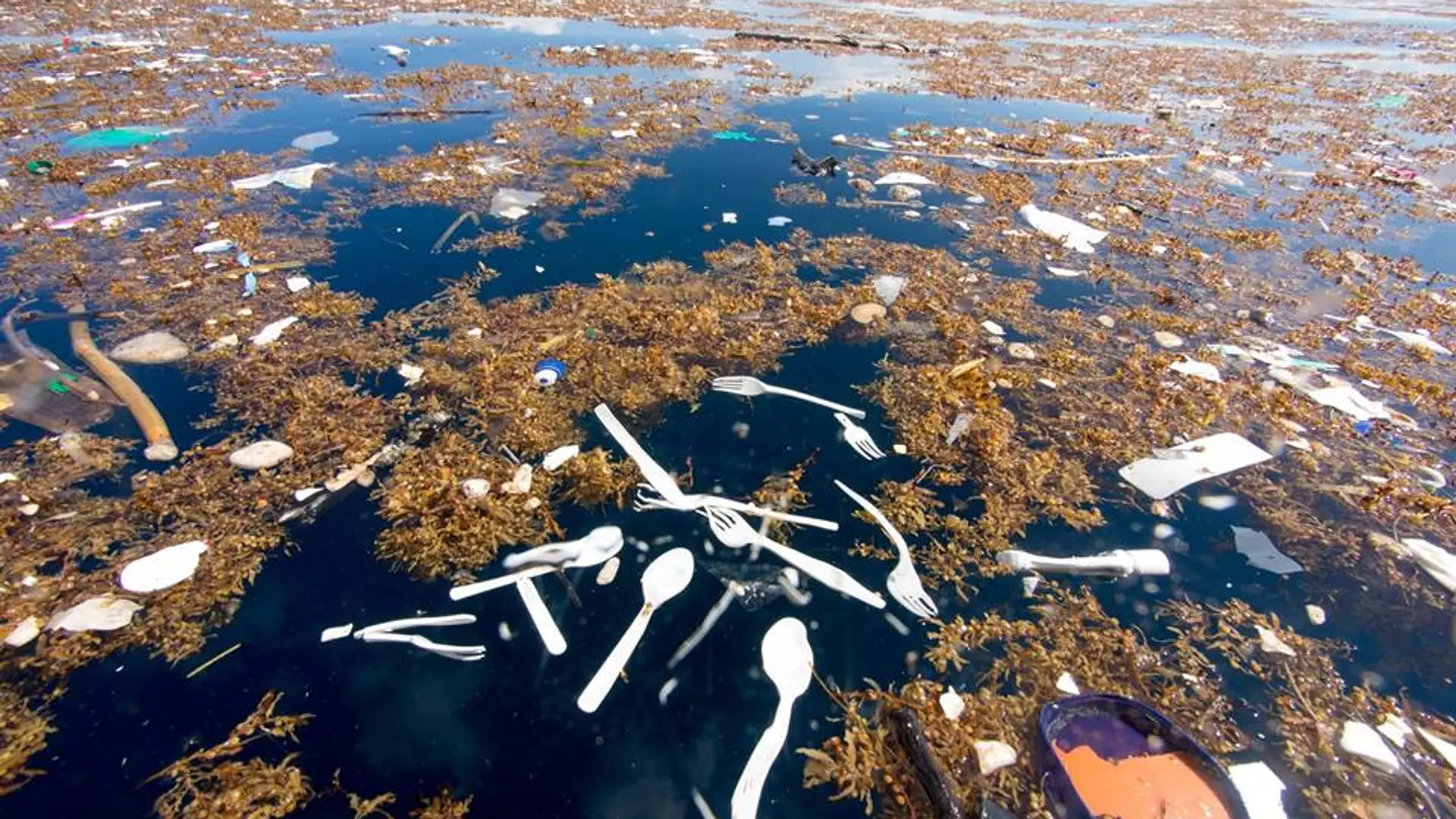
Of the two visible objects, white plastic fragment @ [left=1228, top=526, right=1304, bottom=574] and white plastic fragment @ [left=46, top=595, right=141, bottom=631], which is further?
white plastic fragment @ [left=1228, top=526, right=1304, bottom=574]

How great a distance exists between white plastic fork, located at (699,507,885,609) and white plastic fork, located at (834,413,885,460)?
1.00m

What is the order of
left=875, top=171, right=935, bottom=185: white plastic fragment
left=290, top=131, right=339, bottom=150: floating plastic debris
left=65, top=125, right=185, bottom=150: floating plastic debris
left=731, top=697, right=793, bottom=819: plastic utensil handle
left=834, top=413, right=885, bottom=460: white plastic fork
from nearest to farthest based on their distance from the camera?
left=731, top=697, right=793, bottom=819: plastic utensil handle
left=834, top=413, right=885, bottom=460: white plastic fork
left=65, top=125, right=185, bottom=150: floating plastic debris
left=875, top=171, right=935, bottom=185: white plastic fragment
left=290, top=131, right=339, bottom=150: floating plastic debris

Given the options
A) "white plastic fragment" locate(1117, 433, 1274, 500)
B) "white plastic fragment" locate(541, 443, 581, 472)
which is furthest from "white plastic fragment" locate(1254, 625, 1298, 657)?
"white plastic fragment" locate(541, 443, 581, 472)

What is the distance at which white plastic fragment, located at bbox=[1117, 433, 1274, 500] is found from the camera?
388 centimetres

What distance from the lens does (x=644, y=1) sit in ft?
76.1

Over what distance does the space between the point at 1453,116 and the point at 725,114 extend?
15247mm

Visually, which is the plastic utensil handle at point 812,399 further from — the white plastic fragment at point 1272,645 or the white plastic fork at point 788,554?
the white plastic fragment at point 1272,645

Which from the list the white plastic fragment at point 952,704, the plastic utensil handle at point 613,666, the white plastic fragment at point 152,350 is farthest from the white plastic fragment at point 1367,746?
the white plastic fragment at point 152,350

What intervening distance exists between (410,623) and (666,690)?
133 centimetres

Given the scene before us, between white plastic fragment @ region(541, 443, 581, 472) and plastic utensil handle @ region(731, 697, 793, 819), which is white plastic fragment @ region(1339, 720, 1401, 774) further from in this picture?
white plastic fragment @ region(541, 443, 581, 472)

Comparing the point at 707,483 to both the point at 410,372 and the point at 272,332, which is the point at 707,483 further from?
the point at 272,332

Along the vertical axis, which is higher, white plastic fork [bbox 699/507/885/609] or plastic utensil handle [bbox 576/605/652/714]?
white plastic fork [bbox 699/507/885/609]

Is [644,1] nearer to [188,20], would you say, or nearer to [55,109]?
[188,20]

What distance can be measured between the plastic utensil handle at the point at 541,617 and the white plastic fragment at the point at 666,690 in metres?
0.52
